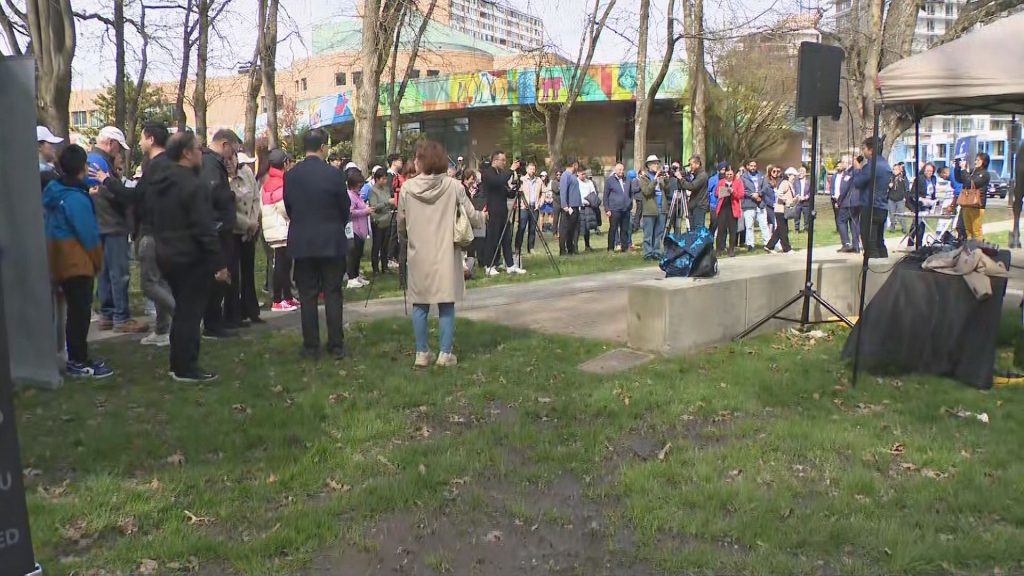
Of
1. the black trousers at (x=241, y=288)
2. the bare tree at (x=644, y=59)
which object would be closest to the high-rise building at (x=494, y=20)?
the bare tree at (x=644, y=59)

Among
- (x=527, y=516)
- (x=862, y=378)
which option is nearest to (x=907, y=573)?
(x=527, y=516)

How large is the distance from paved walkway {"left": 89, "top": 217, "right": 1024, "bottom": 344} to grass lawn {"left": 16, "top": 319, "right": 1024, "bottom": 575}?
1.70 metres

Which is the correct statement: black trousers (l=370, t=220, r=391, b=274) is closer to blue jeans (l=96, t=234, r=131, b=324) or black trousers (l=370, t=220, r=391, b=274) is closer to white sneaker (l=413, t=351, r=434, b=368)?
blue jeans (l=96, t=234, r=131, b=324)

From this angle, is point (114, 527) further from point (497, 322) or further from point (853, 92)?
point (853, 92)

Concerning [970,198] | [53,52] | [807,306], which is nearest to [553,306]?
[807,306]

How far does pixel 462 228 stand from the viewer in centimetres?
660

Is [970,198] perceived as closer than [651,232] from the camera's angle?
Yes

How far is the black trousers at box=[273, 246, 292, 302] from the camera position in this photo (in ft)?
30.7

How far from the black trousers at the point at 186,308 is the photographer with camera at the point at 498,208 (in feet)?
22.7

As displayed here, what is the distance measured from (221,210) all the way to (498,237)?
20.2 ft

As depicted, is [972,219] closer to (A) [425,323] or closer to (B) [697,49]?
(B) [697,49]

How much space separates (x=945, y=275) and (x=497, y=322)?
14.0ft

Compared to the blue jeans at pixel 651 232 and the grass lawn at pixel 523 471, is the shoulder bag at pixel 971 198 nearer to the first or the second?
the blue jeans at pixel 651 232

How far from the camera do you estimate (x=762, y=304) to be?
802cm
